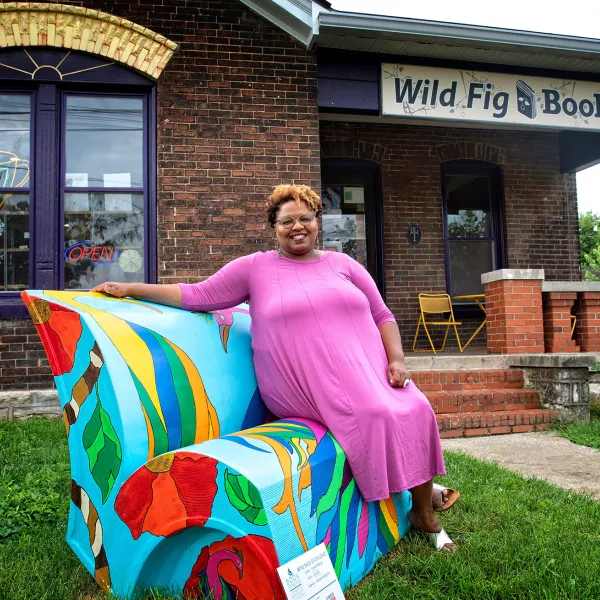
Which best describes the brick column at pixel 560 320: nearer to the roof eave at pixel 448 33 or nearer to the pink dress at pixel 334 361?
the roof eave at pixel 448 33

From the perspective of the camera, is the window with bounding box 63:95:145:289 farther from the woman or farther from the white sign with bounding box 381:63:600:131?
the woman

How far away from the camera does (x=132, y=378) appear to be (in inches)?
78.4

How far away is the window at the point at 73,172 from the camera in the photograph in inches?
213

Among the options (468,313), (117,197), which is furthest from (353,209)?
(117,197)

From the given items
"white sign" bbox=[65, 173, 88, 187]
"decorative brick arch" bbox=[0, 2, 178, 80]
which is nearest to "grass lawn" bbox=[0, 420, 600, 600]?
"white sign" bbox=[65, 173, 88, 187]

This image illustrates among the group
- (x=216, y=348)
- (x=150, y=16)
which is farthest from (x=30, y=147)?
(x=216, y=348)

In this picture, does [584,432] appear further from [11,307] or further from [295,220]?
[11,307]

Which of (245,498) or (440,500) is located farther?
(440,500)

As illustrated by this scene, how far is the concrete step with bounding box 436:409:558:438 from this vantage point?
4.95 metres

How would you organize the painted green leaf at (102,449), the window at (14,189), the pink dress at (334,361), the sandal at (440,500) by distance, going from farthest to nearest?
the window at (14,189) < the sandal at (440,500) < the pink dress at (334,361) < the painted green leaf at (102,449)

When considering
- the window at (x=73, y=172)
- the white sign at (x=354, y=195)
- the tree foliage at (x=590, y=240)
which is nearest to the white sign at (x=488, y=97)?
the white sign at (x=354, y=195)

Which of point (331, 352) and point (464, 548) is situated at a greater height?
point (331, 352)

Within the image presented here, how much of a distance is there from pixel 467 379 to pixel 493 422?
586mm

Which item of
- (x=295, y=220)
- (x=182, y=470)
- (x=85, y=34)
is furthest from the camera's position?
(x=85, y=34)
